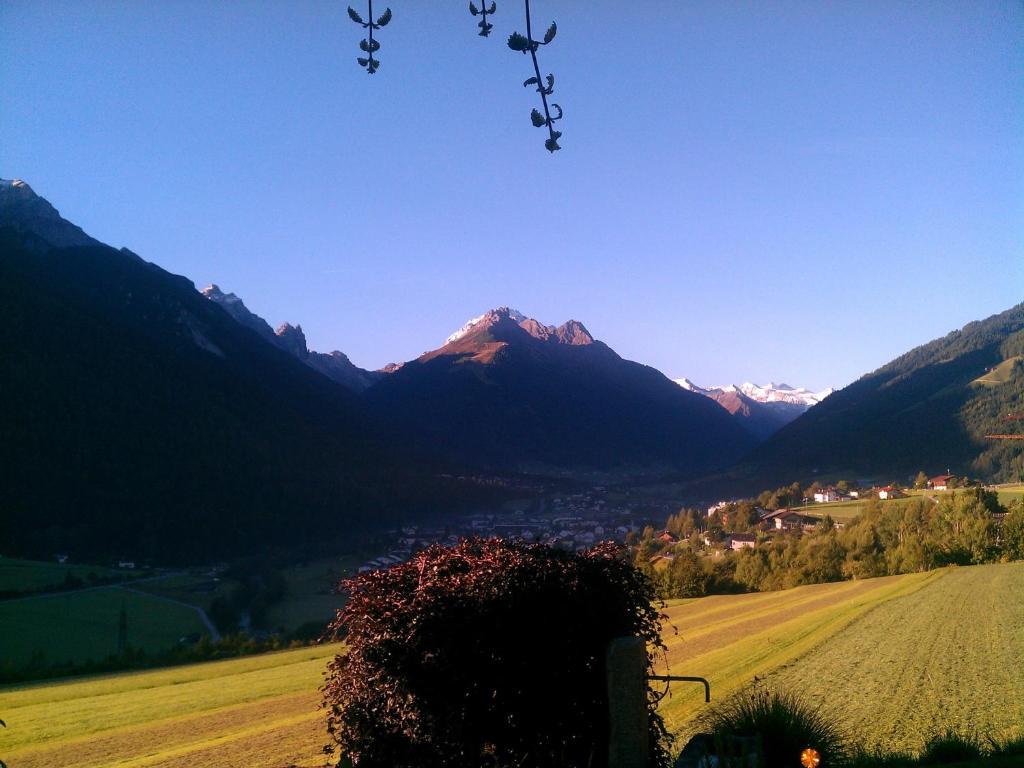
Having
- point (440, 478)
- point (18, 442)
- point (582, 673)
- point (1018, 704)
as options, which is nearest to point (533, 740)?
point (582, 673)

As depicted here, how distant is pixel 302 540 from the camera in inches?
2980

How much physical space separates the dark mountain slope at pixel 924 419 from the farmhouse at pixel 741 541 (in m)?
16.7

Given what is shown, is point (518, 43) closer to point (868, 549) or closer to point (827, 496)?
point (868, 549)

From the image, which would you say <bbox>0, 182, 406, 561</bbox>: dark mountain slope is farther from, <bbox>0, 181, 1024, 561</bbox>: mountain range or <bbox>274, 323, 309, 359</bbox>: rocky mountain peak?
<bbox>274, 323, 309, 359</bbox>: rocky mountain peak

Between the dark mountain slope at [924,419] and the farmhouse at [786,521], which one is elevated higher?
the dark mountain slope at [924,419]

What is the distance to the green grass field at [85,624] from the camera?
2967 cm

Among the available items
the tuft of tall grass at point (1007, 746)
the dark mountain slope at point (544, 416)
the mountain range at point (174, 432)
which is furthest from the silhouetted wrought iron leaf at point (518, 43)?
the dark mountain slope at point (544, 416)

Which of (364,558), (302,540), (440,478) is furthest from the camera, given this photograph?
(440,478)

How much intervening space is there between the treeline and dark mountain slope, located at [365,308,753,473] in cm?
9024

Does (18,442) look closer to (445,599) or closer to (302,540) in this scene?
(302,540)

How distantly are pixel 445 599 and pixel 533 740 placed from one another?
50.3 inches

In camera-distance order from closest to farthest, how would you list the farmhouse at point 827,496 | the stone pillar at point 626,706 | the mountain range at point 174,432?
the stone pillar at point 626,706 < the farmhouse at point 827,496 < the mountain range at point 174,432

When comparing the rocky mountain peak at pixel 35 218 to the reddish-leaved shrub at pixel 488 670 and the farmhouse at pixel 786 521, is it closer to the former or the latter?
the farmhouse at pixel 786 521

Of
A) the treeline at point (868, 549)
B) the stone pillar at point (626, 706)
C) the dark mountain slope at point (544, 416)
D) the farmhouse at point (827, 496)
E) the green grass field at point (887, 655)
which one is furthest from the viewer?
the dark mountain slope at point (544, 416)
